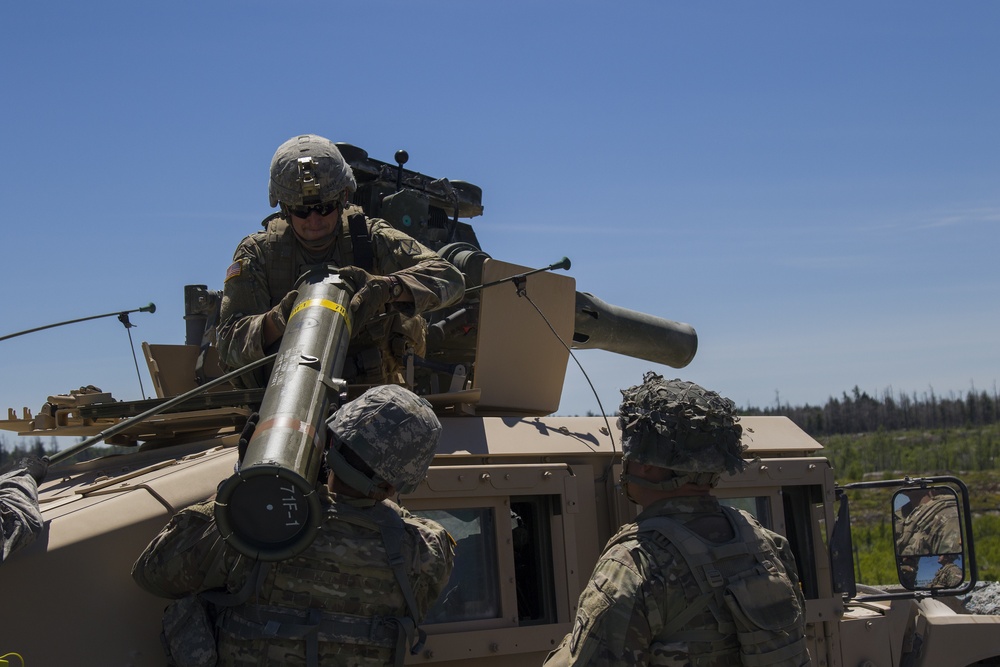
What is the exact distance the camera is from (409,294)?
14.0 ft

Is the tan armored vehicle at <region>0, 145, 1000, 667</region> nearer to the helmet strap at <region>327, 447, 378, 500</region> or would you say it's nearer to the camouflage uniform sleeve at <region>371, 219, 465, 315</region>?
the helmet strap at <region>327, 447, 378, 500</region>

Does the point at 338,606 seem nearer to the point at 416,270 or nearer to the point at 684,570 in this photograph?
the point at 684,570

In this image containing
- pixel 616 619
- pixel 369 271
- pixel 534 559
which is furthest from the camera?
pixel 369 271

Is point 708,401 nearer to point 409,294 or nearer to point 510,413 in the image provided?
point 409,294

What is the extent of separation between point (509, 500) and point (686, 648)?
4.77 ft

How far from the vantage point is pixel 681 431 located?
3.04 meters

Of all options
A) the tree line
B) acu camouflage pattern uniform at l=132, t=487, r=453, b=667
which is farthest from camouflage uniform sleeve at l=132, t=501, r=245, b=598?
the tree line

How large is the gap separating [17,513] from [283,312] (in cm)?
124

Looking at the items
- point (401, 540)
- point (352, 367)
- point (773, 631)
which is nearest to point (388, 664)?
point (401, 540)

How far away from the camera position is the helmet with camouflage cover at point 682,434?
3.04 metres

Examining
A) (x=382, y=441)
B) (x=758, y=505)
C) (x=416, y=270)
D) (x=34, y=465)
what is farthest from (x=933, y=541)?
(x=34, y=465)

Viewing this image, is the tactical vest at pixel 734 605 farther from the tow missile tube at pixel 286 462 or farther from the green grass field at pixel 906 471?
the green grass field at pixel 906 471

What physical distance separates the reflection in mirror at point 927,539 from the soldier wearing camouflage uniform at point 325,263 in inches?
84.7

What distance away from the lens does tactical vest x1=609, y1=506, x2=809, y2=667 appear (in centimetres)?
283
